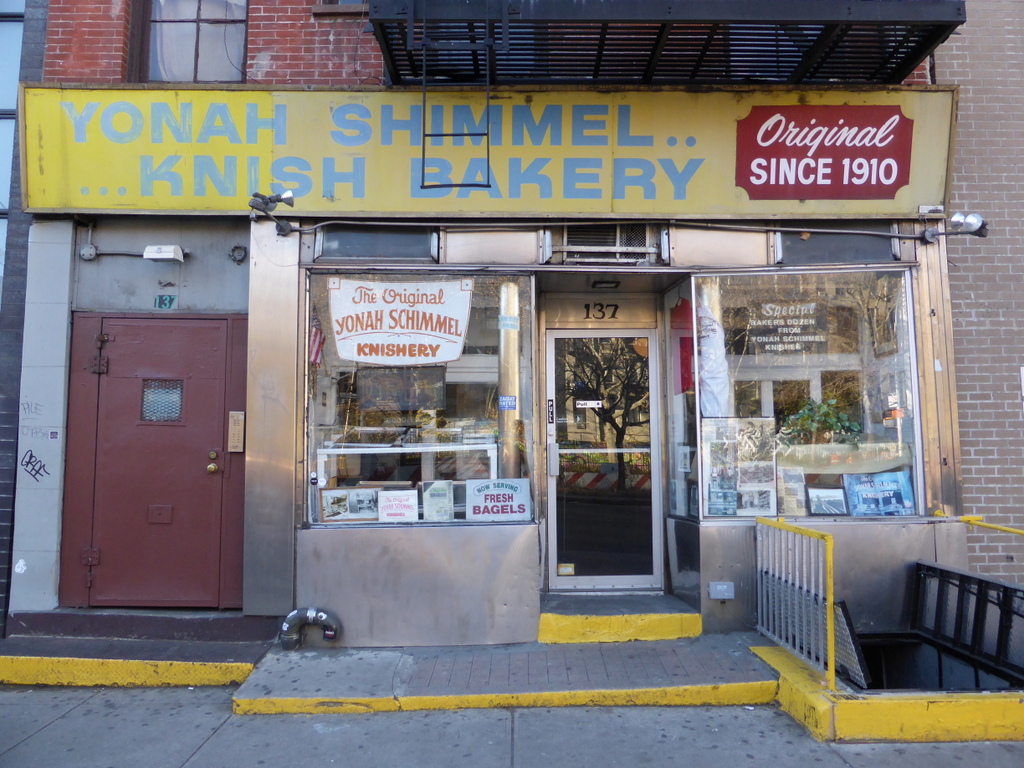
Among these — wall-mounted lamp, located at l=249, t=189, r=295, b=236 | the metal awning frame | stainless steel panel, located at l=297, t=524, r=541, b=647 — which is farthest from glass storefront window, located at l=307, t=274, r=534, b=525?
the metal awning frame

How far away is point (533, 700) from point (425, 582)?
1305mm

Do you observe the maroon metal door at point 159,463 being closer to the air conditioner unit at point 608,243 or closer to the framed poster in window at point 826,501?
the air conditioner unit at point 608,243

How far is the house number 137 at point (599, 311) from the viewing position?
693cm

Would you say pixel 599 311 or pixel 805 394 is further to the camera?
pixel 599 311

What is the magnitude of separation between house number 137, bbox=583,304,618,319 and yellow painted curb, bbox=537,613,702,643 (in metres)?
2.71

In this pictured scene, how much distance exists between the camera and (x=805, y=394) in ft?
21.0

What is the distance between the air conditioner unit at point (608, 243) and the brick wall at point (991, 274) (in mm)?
2737

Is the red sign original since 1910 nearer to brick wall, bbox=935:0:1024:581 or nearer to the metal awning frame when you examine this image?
the metal awning frame

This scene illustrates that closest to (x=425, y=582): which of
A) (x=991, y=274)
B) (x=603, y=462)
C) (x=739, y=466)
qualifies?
(x=603, y=462)

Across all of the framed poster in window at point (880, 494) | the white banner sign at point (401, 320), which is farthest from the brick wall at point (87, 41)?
the framed poster in window at point (880, 494)

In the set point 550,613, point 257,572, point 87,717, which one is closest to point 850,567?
point 550,613

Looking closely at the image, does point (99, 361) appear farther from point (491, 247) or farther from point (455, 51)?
point (455, 51)

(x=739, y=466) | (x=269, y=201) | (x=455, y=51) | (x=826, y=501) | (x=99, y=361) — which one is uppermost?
(x=455, y=51)

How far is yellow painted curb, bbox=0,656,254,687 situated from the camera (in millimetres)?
5391
